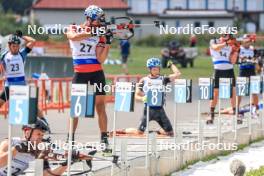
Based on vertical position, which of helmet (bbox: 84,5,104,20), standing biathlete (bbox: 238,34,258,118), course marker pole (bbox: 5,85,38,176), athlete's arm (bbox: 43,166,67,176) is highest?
helmet (bbox: 84,5,104,20)

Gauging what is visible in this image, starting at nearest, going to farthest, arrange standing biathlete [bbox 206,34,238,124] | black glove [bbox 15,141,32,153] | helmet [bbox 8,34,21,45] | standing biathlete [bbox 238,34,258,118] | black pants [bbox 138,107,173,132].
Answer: black glove [bbox 15,141,32,153], helmet [bbox 8,34,21,45], black pants [bbox 138,107,173,132], standing biathlete [bbox 206,34,238,124], standing biathlete [bbox 238,34,258,118]

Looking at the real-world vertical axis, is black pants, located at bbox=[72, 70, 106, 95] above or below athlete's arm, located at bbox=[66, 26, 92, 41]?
below

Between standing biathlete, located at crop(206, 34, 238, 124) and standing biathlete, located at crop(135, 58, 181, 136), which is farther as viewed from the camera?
standing biathlete, located at crop(206, 34, 238, 124)

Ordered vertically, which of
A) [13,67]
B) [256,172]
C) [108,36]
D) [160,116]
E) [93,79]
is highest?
[108,36]

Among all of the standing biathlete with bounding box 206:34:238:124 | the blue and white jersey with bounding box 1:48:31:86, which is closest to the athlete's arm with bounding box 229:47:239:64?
the standing biathlete with bounding box 206:34:238:124

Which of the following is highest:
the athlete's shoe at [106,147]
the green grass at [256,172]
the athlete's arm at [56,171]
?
the athlete's shoe at [106,147]

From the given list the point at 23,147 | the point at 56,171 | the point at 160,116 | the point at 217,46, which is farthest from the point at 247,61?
the point at 23,147

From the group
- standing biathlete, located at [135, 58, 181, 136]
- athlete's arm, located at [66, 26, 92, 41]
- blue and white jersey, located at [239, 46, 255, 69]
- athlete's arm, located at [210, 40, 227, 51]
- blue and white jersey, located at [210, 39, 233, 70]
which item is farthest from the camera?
blue and white jersey, located at [239, 46, 255, 69]

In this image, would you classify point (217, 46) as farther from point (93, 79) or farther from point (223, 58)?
point (93, 79)

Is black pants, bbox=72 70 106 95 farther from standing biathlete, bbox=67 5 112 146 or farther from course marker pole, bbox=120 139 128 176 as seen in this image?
course marker pole, bbox=120 139 128 176

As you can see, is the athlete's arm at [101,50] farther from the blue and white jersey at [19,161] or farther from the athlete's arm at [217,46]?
the athlete's arm at [217,46]

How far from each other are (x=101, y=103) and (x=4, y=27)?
58.0 meters

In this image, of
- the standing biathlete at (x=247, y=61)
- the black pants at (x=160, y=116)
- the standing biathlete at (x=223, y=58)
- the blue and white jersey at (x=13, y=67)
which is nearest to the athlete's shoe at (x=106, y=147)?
the black pants at (x=160, y=116)

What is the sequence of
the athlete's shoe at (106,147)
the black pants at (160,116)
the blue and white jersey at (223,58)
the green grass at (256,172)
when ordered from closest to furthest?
the green grass at (256,172)
the athlete's shoe at (106,147)
the black pants at (160,116)
the blue and white jersey at (223,58)
